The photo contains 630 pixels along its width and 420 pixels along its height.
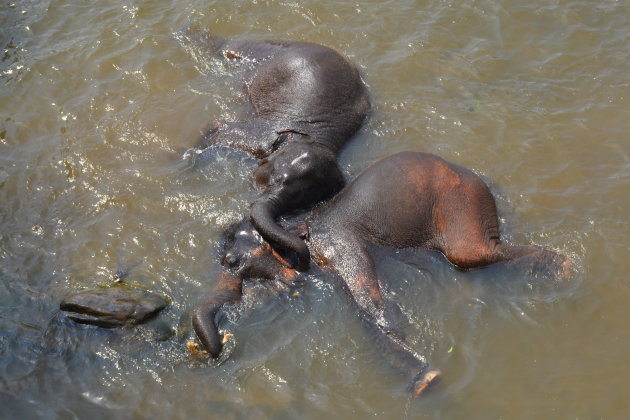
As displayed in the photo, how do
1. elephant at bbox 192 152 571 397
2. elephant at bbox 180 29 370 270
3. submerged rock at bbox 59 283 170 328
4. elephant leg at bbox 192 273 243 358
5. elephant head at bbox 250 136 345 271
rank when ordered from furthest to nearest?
elephant at bbox 180 29 370 270 → elephant head at bbox 250 136 345 271 → elephant at bbox 192 152 571 397 → submerged rock at bbox 59 283 170 328 → elephant leg at bbox 192 273 243 358

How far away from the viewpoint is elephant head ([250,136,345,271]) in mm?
6148

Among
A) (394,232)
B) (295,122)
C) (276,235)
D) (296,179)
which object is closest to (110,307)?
(276,235)

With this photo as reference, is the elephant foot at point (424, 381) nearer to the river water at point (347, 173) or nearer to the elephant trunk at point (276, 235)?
the river water at point (347, 173)

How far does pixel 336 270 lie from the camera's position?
567cm

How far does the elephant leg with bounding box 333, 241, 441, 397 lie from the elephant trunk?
327mm

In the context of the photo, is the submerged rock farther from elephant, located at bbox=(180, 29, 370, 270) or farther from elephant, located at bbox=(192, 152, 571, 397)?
elephant, located at bbox=(180, 29, 370, 270)

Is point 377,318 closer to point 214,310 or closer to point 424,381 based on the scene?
point 424,381

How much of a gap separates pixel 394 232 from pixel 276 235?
1.21 m

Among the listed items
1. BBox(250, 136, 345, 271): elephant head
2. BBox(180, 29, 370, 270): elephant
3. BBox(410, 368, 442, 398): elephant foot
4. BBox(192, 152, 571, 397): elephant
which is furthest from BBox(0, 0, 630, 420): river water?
BBox(250, 136, 345, 271): elephant head

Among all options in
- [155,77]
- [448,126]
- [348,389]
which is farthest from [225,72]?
[348,389]

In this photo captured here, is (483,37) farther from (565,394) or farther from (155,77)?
(565,394)

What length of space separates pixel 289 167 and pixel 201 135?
2.02 m

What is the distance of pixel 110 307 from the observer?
527cm

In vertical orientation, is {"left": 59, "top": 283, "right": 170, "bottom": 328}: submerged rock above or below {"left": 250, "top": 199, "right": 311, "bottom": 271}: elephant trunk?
below
